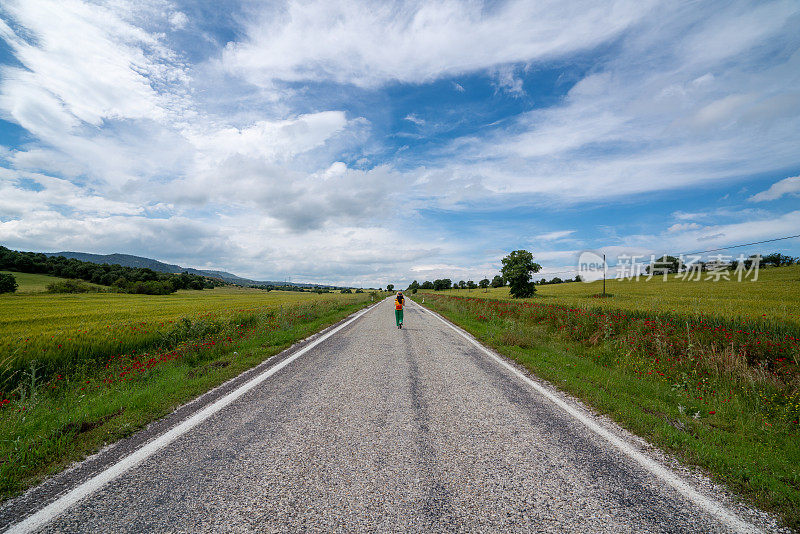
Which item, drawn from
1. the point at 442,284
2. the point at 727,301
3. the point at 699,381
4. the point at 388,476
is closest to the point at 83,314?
the point at 388,476

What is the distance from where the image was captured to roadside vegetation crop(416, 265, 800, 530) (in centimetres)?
335

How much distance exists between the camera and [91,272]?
56.8 meters

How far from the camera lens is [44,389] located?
5.79 meters

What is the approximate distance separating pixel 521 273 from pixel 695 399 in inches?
2002

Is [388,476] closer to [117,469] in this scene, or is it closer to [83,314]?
[117,469]

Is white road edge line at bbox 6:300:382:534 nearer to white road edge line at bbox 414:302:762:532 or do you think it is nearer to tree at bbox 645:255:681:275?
white road edge line at bbox 414:302:762:532

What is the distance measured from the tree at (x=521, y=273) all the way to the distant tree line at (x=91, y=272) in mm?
59365

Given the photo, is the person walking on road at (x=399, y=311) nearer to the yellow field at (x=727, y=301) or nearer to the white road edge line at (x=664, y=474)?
the white road edge line at (x=664, y=474)

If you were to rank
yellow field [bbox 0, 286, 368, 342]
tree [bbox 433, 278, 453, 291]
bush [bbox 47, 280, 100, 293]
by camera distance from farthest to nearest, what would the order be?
1. tree [bbox 433, 278, 453, 291]
2. bush [bbox 47, 280, 100, 293]
3. yellow field [bbox 0, 286, 368, 342]

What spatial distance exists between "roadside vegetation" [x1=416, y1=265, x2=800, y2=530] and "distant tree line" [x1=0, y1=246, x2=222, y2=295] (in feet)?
202

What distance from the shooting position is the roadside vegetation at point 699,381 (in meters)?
3.35

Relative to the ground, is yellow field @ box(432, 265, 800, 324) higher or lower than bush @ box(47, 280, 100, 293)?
higher

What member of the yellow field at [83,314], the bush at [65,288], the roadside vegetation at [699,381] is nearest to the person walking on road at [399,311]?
the roadside vegetation at [699,381]

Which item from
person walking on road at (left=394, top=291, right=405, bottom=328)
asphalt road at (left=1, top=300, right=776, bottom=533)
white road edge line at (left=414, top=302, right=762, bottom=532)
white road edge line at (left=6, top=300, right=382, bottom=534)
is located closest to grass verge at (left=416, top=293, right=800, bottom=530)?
white road edge line at (left=414, top=302, right=762, bottom=532)
